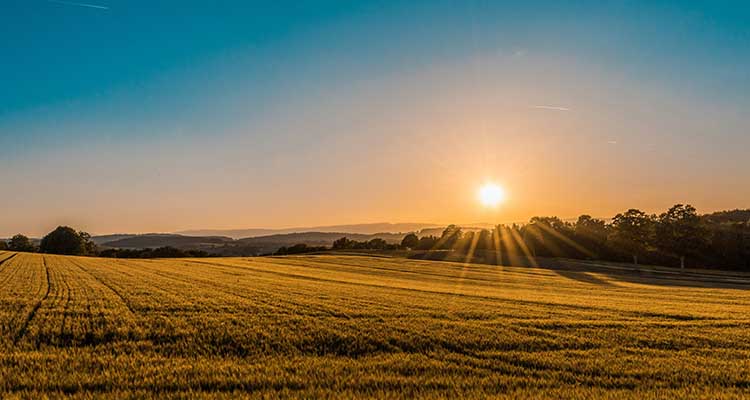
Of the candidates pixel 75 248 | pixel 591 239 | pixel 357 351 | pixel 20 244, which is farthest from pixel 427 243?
pixel 20 244

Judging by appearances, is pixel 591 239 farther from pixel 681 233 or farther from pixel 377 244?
pixel 377 244

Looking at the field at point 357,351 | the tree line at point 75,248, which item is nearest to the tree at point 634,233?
the field at point 357,351

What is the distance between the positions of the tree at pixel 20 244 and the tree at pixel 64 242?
850 cm

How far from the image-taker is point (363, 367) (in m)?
9.80

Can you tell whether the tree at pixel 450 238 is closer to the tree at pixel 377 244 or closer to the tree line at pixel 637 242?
the tree line at pixel 637 242

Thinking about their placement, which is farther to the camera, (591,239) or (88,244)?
(88,244)

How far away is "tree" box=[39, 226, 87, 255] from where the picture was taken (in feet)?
360

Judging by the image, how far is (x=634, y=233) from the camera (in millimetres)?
82688

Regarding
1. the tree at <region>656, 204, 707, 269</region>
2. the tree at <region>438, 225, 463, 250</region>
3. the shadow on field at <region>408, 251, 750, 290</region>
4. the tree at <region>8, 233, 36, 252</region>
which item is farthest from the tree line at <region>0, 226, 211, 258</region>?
the tree at <region>656, 204, 707, 269</region>

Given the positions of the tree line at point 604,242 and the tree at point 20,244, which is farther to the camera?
the tree at point 20,244

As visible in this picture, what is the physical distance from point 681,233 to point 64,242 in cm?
13121

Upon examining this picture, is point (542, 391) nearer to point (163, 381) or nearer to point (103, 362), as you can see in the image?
point (163, 381)

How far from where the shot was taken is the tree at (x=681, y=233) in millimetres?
76500

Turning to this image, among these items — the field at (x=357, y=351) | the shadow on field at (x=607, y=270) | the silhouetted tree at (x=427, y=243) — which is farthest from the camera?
the silhouetted tree at (x=427, y=243)
